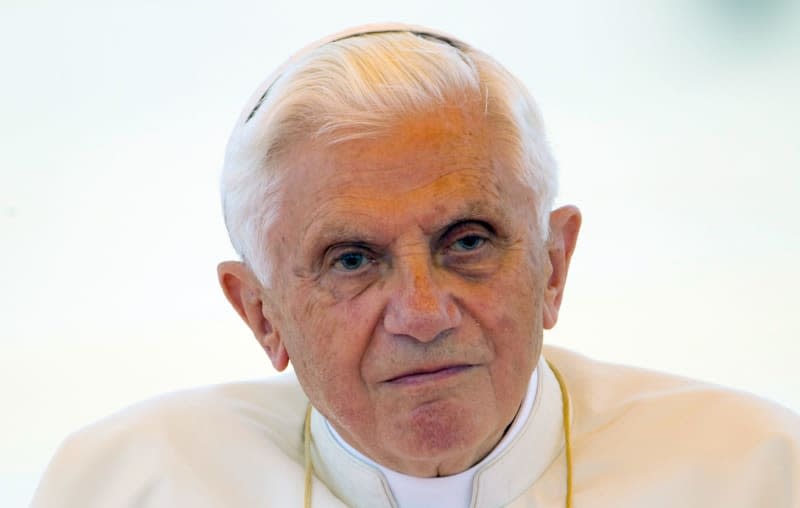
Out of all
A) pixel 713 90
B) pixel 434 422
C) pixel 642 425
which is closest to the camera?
pixel 434 422

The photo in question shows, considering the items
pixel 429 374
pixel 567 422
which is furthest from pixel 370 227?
pixel 567 422

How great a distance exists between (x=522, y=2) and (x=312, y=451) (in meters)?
1.85

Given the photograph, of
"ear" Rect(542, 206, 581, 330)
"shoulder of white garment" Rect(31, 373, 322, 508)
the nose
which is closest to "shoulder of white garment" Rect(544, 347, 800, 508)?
"ear" Rect(542, 206, 581, 330)

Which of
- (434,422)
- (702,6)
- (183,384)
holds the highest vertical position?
(702,6)

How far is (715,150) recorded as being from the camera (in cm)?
412

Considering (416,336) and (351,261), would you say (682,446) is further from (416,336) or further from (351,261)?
(351,261)

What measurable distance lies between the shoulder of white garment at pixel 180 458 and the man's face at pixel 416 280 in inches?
17.4

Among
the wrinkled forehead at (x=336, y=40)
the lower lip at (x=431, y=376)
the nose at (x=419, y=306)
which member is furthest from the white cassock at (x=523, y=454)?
the wrinkled forehead at (x=336, y=40)

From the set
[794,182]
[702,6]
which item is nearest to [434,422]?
[794,182]

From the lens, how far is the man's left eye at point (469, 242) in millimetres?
2621

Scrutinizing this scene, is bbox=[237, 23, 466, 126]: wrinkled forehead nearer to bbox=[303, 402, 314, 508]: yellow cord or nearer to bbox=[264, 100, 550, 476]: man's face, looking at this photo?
bbox=[264, 100, 550, 476]: man's face

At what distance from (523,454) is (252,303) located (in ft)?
2.46

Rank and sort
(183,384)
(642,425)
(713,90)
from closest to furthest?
(642,425) → (183,384) → (713,90)

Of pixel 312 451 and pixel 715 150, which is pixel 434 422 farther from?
pixel 715 150
